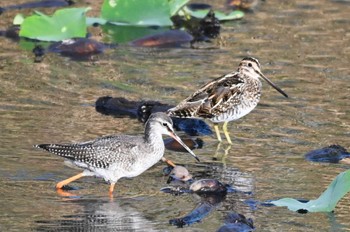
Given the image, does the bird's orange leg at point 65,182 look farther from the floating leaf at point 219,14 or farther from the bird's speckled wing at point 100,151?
the floating leaf at point 219,14

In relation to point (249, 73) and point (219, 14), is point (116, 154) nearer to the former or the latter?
point (249, 73)

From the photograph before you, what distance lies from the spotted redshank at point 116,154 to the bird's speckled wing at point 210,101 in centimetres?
223

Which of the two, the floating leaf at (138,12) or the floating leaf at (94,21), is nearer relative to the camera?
the floating leaf at (138,12)

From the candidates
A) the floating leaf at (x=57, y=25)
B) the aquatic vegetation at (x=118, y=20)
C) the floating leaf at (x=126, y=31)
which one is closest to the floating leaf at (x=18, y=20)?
the aquatic vegetation at (x=118, y=20)

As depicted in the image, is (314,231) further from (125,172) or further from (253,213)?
(125,172)

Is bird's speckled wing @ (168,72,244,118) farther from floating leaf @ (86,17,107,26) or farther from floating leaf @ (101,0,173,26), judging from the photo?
floating leaf @ (86,17,107,26)

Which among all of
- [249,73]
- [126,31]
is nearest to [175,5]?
[126,31]

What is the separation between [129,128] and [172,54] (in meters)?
4.30

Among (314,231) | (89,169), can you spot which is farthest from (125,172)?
(314,231)

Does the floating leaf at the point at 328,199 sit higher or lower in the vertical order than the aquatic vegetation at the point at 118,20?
lower

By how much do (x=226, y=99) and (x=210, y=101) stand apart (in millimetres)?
224

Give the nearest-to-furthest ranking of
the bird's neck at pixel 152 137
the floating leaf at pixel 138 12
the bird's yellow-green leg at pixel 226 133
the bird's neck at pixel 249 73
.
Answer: the bird's neck at pixel 152 137 < the bird's yellow-green leg at pixel 226 133 < the bird's neck at pixel 249 73 < the floating leaf at pixel 138 12

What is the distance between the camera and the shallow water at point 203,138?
38.7ft

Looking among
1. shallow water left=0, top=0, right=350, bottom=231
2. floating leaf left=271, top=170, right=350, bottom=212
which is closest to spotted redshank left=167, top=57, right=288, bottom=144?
shallow water left=0, top=0, right=350, bottom=231
